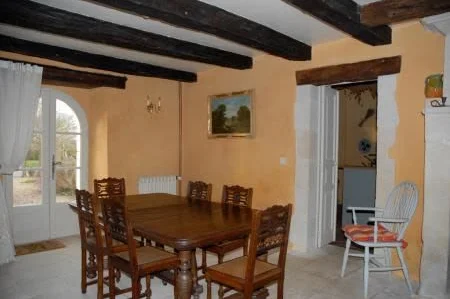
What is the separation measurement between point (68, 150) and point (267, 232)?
378 centimetres

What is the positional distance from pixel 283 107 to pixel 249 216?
1964 millimetres

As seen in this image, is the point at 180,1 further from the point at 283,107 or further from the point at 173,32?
the point at 283,107

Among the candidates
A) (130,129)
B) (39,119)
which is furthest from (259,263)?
(39,119)

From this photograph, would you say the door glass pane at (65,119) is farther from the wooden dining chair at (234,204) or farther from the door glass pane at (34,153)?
the wooden dining chair at (234,204)

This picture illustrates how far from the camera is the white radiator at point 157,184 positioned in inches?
212

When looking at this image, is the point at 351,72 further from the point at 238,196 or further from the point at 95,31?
the point at 95,31

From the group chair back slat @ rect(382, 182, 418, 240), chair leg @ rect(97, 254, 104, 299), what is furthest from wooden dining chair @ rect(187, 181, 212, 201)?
chair back slat @ rect(382, 182, 418, 240)

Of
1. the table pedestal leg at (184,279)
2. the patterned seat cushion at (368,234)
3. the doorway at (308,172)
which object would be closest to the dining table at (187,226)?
the table pedestal leg at (184,279)

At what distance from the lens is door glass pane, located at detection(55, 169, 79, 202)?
16.2ft

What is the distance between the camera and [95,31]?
3.25 m

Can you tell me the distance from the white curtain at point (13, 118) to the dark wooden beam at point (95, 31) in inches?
45.6

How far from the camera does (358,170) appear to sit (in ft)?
17.7

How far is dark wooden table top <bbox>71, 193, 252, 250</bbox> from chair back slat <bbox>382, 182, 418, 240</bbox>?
1399mm

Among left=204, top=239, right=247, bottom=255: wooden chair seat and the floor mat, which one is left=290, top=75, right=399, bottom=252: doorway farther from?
the floor mat
